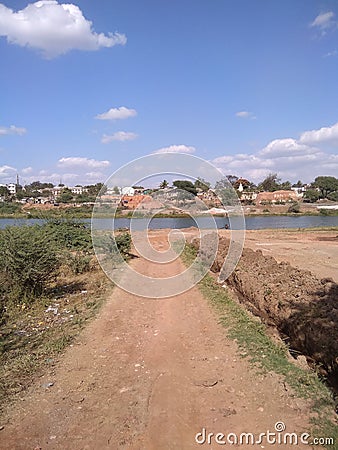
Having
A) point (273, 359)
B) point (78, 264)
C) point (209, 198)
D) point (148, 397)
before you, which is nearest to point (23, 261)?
point (78, 264)

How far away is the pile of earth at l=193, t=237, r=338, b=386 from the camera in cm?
Answer: 449

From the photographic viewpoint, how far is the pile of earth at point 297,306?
14.7ft

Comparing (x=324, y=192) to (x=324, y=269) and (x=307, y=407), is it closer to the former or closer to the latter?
(x=324, y=269)

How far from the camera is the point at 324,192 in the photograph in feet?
310

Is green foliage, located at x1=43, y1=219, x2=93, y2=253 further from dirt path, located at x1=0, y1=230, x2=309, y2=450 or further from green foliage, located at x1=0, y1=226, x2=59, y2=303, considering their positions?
dirt path, located at x1=0, y1=230, x2=309, y2=450

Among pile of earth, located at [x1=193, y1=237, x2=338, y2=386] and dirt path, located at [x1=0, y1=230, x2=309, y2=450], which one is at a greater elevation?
pile of earth, located at [x1=193, y1=237, x2=338, y2=386]

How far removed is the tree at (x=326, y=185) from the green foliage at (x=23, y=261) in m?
90.8

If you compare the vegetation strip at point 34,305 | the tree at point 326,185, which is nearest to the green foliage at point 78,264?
the vegetation strip at point 34,305

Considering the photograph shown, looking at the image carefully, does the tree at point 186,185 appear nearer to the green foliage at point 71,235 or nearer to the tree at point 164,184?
the tree at point 164,184

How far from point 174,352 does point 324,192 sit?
97.6m

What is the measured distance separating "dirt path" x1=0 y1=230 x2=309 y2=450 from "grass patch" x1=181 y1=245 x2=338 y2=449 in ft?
0.45

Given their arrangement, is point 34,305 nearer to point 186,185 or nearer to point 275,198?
point 186,185

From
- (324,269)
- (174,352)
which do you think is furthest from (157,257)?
(174,352)

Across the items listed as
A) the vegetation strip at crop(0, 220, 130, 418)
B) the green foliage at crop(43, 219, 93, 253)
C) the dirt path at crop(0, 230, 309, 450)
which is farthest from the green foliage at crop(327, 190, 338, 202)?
the dirt path at crop(0, 230, 309, 450)
